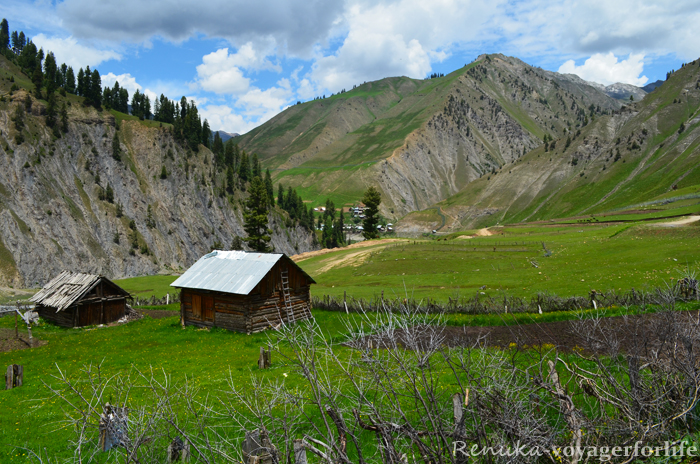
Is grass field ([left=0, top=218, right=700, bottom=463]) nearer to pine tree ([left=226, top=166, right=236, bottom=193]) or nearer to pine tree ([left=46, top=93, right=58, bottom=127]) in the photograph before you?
pine tree ([left=46, top=93, right=58, bottom=127])

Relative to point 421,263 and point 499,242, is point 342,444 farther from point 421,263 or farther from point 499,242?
point 499,242

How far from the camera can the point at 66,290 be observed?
3800 cm

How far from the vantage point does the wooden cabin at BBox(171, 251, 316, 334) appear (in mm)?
32062

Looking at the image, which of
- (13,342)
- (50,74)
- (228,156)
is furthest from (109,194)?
(13,342)

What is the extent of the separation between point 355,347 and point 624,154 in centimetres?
15943

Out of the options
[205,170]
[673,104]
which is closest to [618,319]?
[205,170]

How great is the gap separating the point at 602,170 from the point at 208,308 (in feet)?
462

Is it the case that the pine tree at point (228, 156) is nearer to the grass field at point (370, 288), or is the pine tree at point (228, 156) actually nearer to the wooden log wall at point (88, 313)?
the grass field at point (370, 288)

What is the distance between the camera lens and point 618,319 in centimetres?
2406

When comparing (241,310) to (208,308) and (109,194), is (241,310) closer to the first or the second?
(208,308)

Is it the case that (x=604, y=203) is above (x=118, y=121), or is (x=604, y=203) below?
below

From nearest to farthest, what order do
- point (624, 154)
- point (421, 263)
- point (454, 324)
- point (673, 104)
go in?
point (454, 324) < point (421, 263) < point (624, 154) < point (673, 104)

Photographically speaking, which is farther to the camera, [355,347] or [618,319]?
[618,319]

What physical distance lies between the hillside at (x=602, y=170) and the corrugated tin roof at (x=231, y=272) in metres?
95.7
